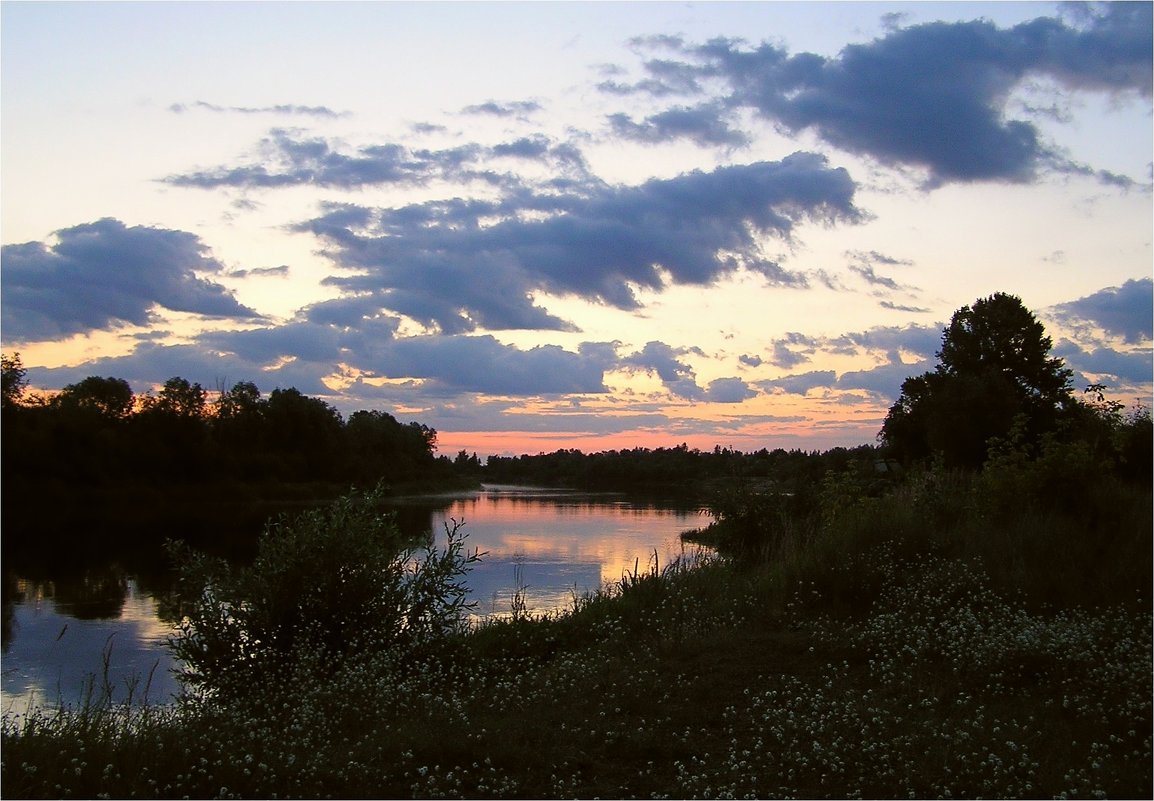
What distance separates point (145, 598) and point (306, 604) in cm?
1396

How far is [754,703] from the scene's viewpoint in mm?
7645

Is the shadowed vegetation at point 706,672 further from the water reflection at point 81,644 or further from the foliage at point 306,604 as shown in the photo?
the water reflection at point 81,644

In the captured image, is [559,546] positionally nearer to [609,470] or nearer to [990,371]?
Result: [990,371]

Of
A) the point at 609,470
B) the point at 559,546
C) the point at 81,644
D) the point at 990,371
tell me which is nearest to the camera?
the point at 81,644

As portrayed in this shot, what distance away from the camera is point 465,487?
77938 millimetres

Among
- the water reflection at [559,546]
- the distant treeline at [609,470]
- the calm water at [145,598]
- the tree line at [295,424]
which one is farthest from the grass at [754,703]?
the distant treeline at [609,470]

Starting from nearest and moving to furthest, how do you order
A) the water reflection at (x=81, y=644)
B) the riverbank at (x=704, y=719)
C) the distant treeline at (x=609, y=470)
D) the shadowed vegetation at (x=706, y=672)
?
the riverbank at (x=704, y=719) → the shadowed vegetation at (x=706, y=672) → the water reflection at (x=81, y=644) → the distant treeline at (x=609, y=470)

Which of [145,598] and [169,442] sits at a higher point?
[169,442]

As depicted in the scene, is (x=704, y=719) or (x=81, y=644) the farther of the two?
(x=81, y=644)

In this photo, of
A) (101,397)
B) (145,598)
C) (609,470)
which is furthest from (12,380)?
(609,470)

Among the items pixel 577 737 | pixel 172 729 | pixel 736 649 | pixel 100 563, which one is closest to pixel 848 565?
pixel 736 649

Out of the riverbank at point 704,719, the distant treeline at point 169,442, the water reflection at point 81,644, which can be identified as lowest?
the water reflection at point 81,644

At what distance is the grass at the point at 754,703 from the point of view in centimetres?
592

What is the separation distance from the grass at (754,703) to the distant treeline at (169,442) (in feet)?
106
